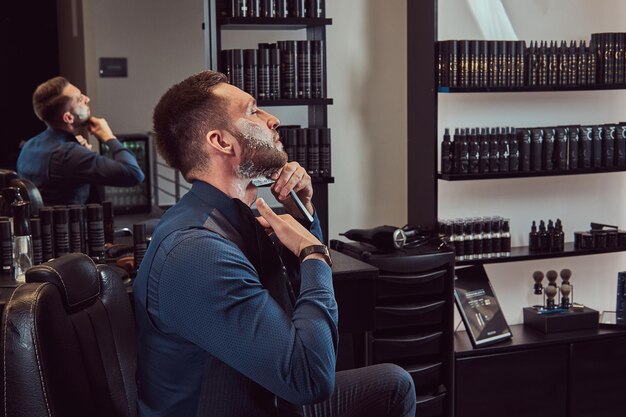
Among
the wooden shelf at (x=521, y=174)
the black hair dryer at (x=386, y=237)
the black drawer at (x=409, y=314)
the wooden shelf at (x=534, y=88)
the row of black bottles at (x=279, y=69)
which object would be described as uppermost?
the row of black bottles at (x=279, y=69)

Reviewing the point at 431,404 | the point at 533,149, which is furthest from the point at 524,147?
the point at 431,404

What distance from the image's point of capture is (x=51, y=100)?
344 centimetres

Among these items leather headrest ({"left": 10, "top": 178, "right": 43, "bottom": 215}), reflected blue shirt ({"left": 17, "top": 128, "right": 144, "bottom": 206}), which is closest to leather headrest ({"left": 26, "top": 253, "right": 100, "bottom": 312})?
leather headrest ({"left": 10, "top": 178, "right": 43, "bottom": 215})

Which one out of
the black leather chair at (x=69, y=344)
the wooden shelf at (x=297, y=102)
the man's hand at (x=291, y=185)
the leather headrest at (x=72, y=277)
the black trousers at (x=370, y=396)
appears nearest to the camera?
the black leather chair at (x=69, y=344)

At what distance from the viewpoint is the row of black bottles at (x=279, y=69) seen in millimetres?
3514

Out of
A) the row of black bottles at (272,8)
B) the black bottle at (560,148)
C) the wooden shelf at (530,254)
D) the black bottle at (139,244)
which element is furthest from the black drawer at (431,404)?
the row of black bottles at (272,8)

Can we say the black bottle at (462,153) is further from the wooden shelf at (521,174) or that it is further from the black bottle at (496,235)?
the black bottle at (496,235)

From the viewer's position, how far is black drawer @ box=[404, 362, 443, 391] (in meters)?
3.50

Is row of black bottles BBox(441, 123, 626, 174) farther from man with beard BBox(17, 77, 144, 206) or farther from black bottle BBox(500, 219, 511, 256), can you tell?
man with beard BBox(17, 77, 144, 206)

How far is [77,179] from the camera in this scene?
11.4 feet

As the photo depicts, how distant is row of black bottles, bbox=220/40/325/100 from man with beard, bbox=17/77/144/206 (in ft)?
1.80

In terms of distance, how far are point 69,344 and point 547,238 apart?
2801 mm

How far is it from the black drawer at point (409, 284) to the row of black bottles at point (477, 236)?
28 centimetres

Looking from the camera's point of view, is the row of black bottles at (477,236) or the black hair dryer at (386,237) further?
the row of black bottles at (477,236)
